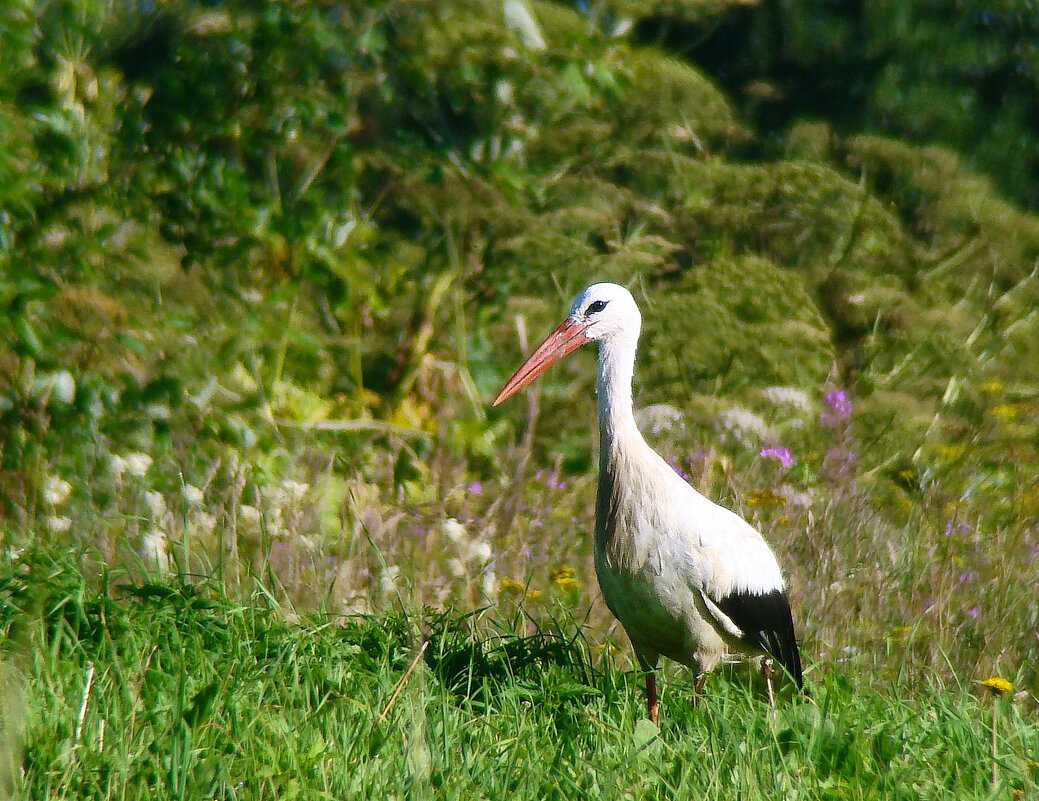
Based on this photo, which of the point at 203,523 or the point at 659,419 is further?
the point at 659,419

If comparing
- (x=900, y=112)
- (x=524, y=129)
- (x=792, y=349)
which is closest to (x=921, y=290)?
(x=792, y=349)

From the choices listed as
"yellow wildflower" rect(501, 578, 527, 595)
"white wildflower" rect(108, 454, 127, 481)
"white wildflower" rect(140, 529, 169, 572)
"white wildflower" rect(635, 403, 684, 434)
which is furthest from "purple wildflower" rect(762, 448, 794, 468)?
"white wildflower" rect(108, 454, 127, 481)

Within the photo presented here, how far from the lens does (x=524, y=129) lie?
578 cm

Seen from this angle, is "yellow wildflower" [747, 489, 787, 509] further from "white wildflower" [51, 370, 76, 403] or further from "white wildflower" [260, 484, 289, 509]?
"white wildflower" [51, 370, 76, 403]

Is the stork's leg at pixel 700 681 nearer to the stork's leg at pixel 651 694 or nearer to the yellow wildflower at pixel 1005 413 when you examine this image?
the stork's leg at pixel 651 694

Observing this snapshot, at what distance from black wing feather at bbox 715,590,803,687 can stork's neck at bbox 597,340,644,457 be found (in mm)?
604

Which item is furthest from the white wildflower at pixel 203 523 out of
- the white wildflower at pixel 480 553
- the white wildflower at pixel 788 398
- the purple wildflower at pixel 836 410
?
the purple wildflower at pixel 836 410

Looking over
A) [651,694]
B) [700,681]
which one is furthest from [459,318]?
[651,694]

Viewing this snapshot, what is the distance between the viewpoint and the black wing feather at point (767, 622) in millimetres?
3658

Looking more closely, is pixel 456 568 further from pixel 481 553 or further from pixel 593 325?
pixel 593 325

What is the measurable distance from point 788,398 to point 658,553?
187 cm

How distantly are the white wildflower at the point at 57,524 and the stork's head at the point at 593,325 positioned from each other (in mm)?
1826

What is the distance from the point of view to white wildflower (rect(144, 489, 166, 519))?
441 cm

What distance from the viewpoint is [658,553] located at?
352 centimetres
